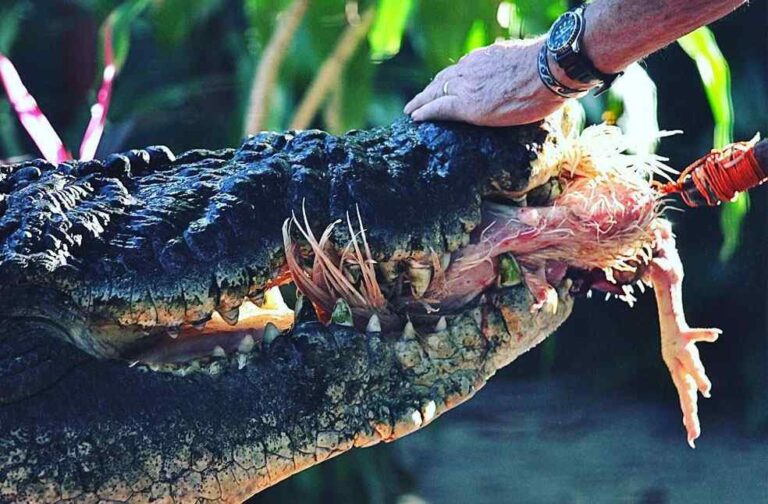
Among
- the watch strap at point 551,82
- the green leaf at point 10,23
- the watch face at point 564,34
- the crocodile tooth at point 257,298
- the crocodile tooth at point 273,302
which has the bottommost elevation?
the crocodile tooth at point 257,298

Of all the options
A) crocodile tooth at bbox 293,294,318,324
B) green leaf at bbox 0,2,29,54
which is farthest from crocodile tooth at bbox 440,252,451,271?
green leaf at bbox 0,2,29,54

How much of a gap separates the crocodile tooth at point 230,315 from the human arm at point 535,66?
0.27m

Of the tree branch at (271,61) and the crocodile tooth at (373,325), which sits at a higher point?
the tree branch at (271,61)

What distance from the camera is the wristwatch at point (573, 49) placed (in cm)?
107

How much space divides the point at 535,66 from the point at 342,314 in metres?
0.30

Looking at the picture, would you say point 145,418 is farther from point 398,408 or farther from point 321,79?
point 321,79

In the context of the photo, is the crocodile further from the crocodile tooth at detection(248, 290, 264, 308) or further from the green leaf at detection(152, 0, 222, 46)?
the green leaf at detection(152, 0, 222, 46)

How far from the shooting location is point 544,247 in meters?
1.08

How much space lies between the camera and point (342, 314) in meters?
1.00

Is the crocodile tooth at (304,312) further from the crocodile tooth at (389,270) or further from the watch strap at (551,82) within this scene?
the watch strap at (551,82)

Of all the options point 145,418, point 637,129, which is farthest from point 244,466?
point 637,129

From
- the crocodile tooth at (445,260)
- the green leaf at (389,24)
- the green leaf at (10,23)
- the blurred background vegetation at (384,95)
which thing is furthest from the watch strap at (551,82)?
the green leaf at (10,23)

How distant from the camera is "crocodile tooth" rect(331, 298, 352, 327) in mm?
1003

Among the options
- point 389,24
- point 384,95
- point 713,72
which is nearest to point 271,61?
point 389,24
